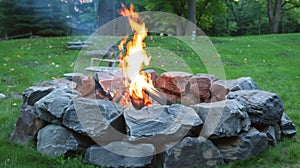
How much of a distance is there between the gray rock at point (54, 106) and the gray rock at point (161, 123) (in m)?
0.63

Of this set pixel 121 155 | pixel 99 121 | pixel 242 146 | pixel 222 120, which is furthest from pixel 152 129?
pixel 242 146

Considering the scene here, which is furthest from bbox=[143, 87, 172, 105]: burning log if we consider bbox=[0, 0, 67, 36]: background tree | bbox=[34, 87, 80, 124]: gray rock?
bbox=[0, 0, 67, 36]: background tree

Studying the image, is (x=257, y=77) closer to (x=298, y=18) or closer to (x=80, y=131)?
(x=80, y=131)

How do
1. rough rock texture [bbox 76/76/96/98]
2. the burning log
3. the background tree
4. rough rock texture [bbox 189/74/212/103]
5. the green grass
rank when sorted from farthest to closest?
1. the background tree
2. rough rock texture [bbox 189/74/212/103]
3. rough rock texture [bbox 76/76/96/98]
4. the burning log
5. the green grass

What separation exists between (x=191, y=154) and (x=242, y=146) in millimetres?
544

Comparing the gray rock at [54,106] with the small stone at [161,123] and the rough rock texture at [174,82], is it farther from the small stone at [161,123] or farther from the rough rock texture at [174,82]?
the rough rock texture at [174,82]

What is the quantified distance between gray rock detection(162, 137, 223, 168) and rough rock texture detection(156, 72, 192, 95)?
1765 millimetres

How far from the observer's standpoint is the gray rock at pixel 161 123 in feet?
10.2

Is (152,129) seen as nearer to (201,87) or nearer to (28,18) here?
(201,87)

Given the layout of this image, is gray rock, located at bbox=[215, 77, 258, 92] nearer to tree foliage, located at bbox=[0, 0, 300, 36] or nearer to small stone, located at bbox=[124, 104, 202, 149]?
small stone, located at bbox=[124, 104, 202, 149]

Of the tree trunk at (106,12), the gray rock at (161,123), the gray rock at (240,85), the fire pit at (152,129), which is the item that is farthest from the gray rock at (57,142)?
the tree trunk at (106,12)

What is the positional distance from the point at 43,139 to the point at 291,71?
20.9ft

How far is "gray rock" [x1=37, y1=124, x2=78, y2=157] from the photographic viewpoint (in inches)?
132

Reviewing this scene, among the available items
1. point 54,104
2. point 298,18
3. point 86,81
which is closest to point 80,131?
point 54,104
